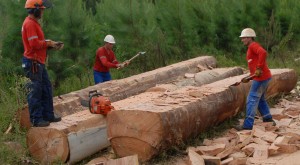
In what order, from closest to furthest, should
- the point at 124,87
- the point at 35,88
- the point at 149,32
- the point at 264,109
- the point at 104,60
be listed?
the point at 35,88 → the point at 264,109 → the point at 124,87 → the point at 104,60 → the point at 149,32

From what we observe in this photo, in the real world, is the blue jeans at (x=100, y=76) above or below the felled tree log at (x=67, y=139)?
above

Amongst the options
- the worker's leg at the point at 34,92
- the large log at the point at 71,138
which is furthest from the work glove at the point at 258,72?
the worker's leg at the point at 34,92

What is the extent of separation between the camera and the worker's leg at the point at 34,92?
6645 mm

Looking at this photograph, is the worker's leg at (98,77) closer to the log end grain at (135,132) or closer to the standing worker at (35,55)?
the standing worker at (35,55)

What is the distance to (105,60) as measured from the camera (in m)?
9.91

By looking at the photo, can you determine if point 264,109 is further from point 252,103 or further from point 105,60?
point 105,60

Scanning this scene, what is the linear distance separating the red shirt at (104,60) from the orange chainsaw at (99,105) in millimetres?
2895

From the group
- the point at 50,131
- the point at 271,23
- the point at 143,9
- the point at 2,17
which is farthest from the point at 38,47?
the point at 271,23

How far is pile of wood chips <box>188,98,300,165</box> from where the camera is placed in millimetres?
6098

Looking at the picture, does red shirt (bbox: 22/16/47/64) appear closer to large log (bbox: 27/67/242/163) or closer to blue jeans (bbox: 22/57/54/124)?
blue jeans (bbox: 22/57/54/124)

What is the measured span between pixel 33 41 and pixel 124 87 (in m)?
2.64

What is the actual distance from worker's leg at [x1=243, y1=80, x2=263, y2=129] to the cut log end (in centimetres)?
322

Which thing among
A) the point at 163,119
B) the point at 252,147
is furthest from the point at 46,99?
the point at 252,147

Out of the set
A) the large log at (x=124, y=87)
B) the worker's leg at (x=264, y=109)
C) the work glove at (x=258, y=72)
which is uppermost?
the work glove at (x=258, y=72)
